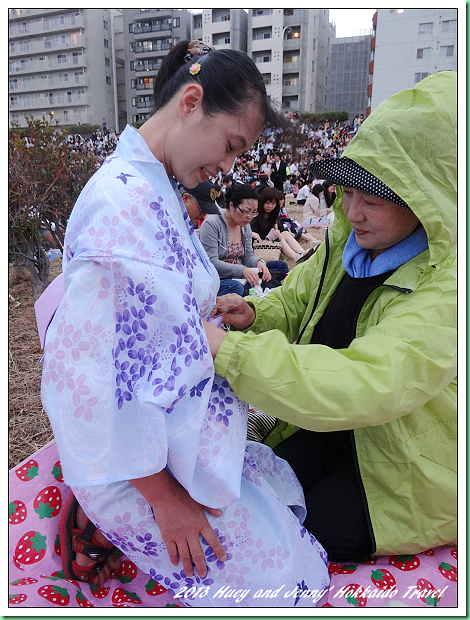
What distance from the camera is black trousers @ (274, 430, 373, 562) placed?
1.54 meters

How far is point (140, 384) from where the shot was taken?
3.55ft

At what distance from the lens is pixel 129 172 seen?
3.80 feet

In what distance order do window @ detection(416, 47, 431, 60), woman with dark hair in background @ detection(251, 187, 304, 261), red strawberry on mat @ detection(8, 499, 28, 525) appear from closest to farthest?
red strawberry on mat @ detection(8, 499, 28, 525)
woman with dark hair in background @ detection(251, 187, 304, 261)
window @ detection(416, 47, 431, 60)

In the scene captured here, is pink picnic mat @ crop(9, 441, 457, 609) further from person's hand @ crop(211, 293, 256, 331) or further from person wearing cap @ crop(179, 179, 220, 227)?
person wearing cap @ crop(179, 179, 220, 227)

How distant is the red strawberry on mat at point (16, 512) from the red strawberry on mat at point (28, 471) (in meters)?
0.09

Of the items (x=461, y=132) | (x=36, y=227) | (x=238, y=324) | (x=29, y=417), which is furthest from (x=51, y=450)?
(x=36, y=227)

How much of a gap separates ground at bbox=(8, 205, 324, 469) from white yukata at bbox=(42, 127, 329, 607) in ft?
6.08

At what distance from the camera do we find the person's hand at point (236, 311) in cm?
182

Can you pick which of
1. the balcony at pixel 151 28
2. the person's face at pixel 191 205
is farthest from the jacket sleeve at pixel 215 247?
the balcony at pixel 151 28

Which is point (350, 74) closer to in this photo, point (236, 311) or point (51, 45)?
point (51, 45)

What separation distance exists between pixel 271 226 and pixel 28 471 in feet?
22.0

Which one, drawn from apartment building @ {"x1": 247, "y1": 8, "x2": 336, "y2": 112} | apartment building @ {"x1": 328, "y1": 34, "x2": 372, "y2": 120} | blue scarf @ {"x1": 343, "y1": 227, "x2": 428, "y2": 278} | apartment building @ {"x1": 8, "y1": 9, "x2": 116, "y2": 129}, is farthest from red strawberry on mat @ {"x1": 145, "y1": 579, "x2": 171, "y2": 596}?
apartment building @ {"x1": 328, "y1": 34, "x2": 372, "y2": 120}

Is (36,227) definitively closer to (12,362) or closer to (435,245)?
(12,362)

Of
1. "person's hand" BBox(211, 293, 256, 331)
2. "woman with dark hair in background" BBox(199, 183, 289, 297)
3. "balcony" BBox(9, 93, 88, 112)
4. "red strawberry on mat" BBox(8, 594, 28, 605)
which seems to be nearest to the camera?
"red strawberry on mat" BBox(8, 594, 28, 605)
